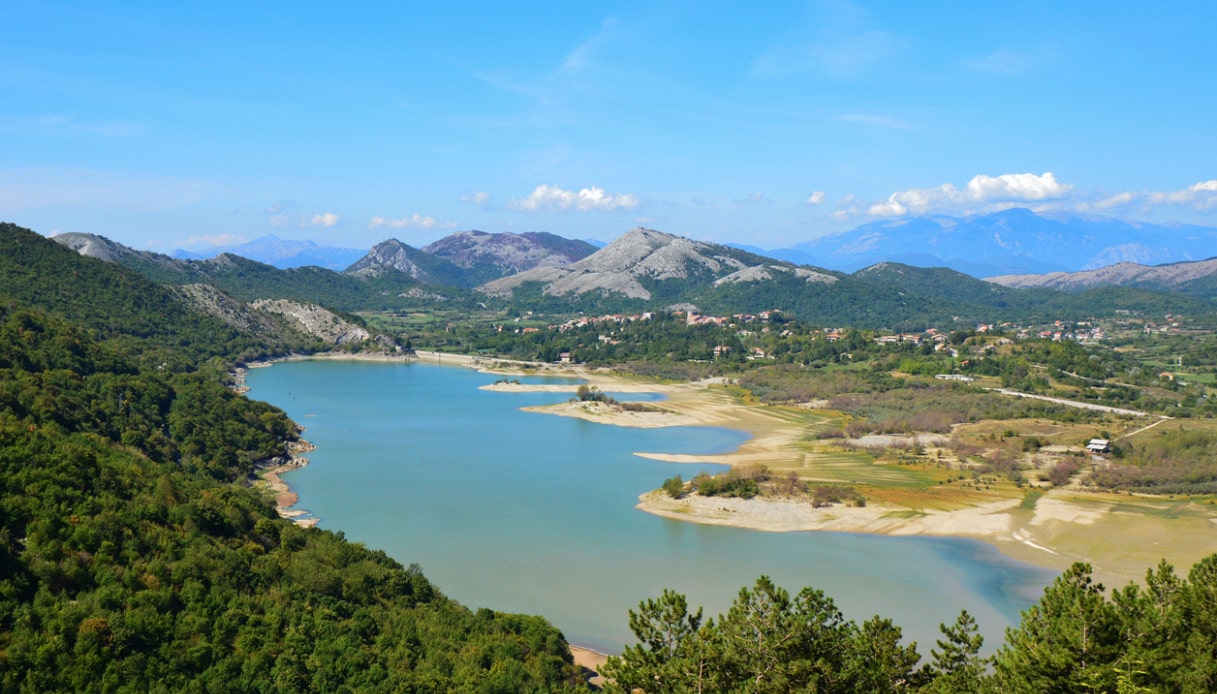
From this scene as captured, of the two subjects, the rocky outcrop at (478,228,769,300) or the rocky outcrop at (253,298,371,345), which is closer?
the rocky outcrop at (253,298,371,345)

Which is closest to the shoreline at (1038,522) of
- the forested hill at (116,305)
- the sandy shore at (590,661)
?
the sandy shore at (590,661)

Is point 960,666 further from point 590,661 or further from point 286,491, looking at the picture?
point 286,491

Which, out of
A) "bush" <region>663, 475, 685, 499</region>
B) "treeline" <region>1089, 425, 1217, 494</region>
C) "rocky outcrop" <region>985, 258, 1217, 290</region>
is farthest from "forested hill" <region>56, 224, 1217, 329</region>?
"bush" <region>663, 475, 685, 499</region>

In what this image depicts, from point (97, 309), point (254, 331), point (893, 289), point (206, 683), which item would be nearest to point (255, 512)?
point (206, 683)

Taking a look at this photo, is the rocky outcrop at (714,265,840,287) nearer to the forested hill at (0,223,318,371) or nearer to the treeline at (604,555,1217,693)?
the forested hill at (0,223,318,371)

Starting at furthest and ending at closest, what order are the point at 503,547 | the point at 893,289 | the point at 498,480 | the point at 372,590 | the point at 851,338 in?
the point at 893,289 → the point at 851,338 → the point at 498,480 → the point at 503,547 → the point at 372,590

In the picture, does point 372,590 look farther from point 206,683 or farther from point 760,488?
point 760,488
